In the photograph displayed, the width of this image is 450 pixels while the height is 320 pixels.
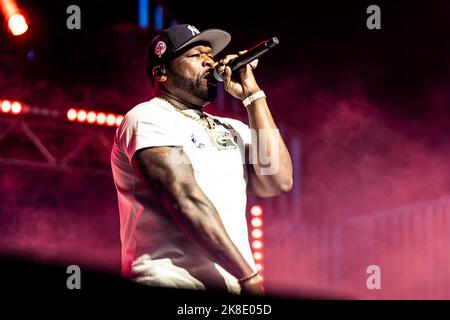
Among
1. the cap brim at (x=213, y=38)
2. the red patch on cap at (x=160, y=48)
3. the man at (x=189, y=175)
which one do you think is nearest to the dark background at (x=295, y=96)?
the cap brim at (x=213, y=38)

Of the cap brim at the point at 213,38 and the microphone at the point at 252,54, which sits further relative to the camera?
the cap brim at the point at 213,38

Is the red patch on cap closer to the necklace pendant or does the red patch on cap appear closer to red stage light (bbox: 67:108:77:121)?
the necklace pendant

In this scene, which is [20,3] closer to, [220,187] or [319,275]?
[220,187]

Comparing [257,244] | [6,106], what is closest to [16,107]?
Answer: [6,106]

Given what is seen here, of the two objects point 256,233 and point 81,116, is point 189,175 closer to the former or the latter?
point 81,116

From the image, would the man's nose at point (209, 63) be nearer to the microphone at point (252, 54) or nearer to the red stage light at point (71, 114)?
the microphone at point (252, 54)

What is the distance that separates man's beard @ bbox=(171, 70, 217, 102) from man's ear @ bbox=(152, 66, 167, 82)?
0.31 ft

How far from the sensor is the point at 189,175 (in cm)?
259

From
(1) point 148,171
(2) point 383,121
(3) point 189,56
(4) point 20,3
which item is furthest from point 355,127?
(1) point 148,171

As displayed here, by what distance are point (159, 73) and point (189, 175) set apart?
2.11 ft

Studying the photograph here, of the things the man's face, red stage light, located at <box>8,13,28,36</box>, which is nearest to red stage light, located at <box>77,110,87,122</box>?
red stage light, located at <box>8,13,28,36</box>

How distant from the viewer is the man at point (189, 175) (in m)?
2.54

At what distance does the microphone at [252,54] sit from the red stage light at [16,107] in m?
3.11
